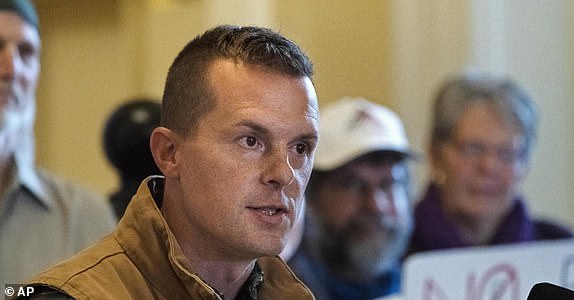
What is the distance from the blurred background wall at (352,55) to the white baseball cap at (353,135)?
0.32 metres

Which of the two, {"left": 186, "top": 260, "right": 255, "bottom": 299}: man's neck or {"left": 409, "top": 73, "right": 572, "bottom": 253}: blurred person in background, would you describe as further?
{"left": 409, "top": 73, "right": 572, "bottom": 253}: blurred person in background

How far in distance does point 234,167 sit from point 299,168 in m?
0.08

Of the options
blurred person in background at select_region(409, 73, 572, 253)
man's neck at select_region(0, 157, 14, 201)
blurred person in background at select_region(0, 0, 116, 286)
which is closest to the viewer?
blurred person in background at select_region(0, 0, 116, 286)

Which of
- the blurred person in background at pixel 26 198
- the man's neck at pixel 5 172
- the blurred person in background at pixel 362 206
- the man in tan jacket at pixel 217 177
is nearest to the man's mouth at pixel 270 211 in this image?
the man in tan jacket at pixel 217 177

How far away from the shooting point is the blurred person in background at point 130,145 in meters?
2.38

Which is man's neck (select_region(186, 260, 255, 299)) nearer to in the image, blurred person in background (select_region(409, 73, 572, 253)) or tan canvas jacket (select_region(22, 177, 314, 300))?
tan canvas jacket (select_region(22, 177, 314, 300))

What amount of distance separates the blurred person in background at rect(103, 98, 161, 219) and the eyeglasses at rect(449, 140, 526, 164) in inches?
42.2

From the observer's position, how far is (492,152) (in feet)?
10.5

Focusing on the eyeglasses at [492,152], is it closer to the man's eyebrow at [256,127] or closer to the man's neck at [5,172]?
the man's neck at [5,172]

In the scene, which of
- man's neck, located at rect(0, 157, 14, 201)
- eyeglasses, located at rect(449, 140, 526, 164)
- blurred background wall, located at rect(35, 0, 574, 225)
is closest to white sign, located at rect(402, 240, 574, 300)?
eyeglasses, located at rect(449, 140, 526, 164)

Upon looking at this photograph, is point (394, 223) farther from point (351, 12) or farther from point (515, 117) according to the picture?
point (351, 12)

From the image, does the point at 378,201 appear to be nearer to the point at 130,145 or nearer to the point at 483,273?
the point at 483,273

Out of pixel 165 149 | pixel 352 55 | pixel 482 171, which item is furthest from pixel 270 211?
pixel 352 55

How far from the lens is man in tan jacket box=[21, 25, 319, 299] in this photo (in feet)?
4.45
